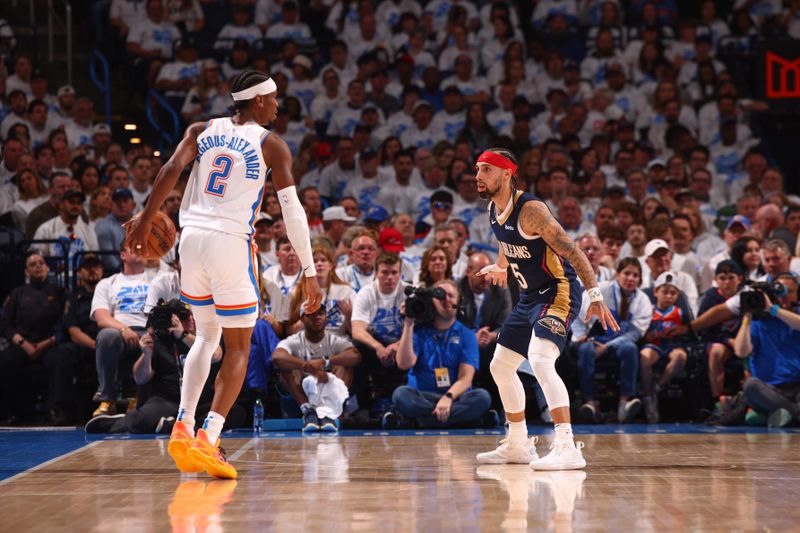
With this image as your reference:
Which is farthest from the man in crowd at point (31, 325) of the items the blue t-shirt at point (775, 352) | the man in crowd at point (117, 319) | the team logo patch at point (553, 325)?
the blue t-shirt at point (775, 352)

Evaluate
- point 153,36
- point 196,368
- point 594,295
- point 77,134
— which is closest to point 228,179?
point 196,368

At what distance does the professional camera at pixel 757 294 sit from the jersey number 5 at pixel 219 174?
530 cm

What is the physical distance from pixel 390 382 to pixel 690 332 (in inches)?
115

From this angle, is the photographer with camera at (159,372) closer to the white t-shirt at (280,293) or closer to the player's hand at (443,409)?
the white t-shirt at (280,293)

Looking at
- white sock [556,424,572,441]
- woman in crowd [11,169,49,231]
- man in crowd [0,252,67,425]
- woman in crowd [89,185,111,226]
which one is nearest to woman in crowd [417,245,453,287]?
man in crowd [0,252,67,425]

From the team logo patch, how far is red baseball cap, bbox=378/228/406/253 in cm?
428

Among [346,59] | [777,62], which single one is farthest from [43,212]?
[777,62]

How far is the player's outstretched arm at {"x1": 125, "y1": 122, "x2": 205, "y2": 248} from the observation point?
6.15 m

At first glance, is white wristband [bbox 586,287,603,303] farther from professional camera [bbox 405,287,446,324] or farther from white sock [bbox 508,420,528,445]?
professional camera [bbox 405,287,446,324]

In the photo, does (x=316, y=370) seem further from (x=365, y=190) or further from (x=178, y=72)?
(x=178, y=72)

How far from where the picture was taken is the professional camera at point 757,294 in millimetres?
9555

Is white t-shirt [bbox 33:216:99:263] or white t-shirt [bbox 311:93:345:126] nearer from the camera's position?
white t-shirt [bbox 33:216:99:263]

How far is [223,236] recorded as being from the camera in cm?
616

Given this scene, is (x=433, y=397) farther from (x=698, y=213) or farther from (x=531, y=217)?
(x=698, y=213)
